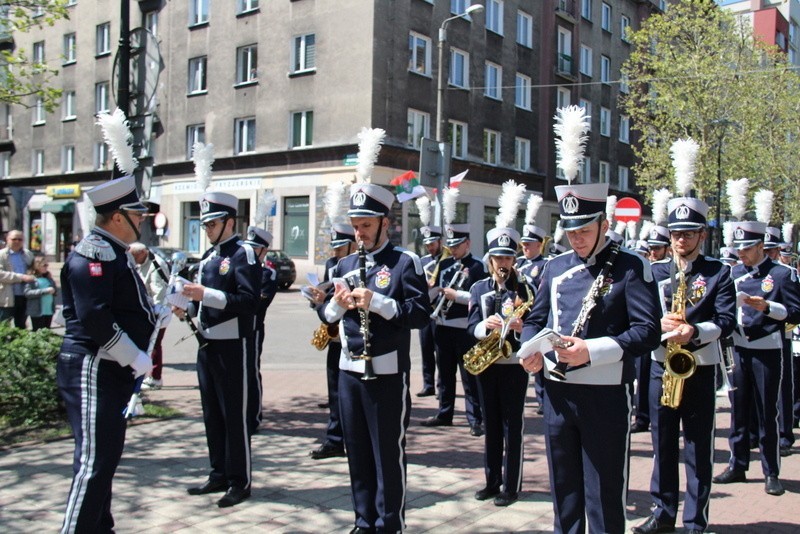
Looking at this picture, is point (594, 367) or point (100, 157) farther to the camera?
point (100, 157)

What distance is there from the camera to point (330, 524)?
5445 mm

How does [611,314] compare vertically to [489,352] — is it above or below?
above

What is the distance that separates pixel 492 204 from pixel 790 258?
22388 millimetres

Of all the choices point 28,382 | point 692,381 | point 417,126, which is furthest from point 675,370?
point 417,126

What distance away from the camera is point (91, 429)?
4422 millimetres

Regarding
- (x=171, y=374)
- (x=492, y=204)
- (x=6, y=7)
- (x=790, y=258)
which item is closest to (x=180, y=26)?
(x=492, y=204)

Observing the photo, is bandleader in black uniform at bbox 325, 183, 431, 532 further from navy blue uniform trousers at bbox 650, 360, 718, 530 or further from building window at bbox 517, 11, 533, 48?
building window at bbox 517, 11, 533, 48

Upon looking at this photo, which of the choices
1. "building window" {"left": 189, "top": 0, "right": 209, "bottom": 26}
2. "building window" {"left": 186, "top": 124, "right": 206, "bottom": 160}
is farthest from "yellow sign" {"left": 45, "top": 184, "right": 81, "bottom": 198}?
"building window" {"left": 189, "top": 0, "right": 209, "bottom": 26}

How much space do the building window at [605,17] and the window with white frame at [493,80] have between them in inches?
451

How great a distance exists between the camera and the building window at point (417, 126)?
30.4m

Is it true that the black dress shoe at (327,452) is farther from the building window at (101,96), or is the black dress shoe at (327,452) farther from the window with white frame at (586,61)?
the window with white frame at (586,61)

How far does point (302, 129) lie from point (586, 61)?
1874cm

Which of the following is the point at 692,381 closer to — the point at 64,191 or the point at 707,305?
the point at 707,305

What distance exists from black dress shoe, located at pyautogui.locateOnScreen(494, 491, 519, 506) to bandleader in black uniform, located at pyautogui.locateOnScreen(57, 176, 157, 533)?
2.87m
